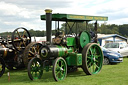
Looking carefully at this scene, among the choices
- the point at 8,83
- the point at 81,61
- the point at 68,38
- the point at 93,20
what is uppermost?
the point at 93,20

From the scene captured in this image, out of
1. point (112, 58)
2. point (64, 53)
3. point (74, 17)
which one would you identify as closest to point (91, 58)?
point (64, 53)

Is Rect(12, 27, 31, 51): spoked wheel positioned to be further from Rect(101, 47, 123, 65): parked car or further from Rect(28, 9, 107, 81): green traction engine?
Rect(101, 47, 123, 65): parked car

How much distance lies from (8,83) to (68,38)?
9.18 ft

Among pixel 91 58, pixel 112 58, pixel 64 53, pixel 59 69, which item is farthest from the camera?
pixel 112 58

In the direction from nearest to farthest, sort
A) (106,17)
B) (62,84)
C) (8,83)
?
(62,84) → (8,83) → (106,17)

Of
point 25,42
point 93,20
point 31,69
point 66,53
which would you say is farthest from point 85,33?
point 25,42

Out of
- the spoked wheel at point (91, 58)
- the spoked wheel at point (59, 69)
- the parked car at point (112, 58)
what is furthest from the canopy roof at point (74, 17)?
the parked car at point (112, 58)

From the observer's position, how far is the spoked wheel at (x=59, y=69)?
23.8ft

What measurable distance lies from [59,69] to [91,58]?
1.97 meters

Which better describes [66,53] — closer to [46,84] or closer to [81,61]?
[81,61]

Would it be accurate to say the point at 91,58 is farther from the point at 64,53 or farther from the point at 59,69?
the point at 59,69

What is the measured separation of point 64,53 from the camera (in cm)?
823

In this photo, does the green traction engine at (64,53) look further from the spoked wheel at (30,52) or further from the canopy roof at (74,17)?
the spoked wheel at (30,52)

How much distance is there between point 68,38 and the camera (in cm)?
855
